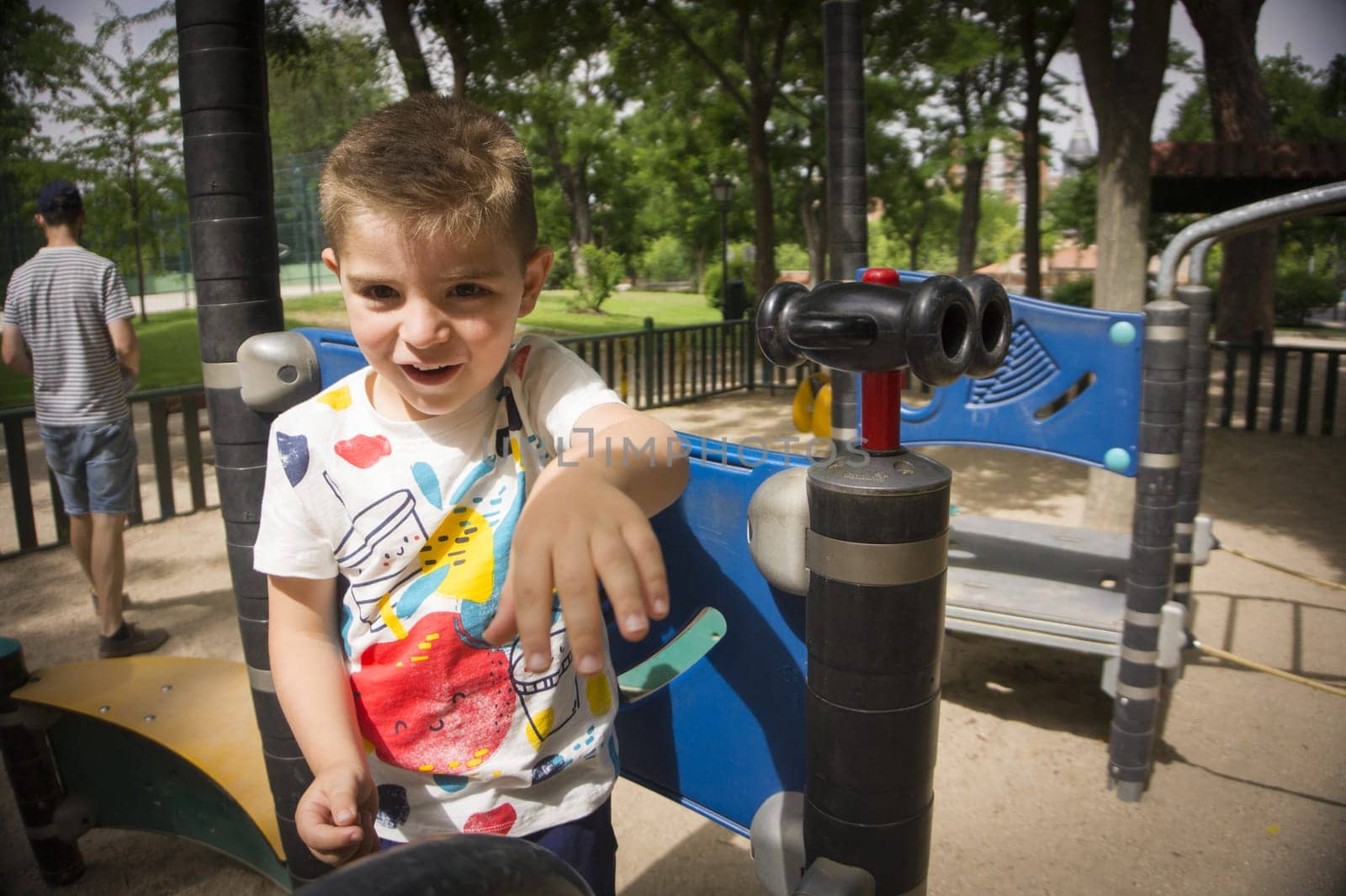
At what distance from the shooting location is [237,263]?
1.53 meters

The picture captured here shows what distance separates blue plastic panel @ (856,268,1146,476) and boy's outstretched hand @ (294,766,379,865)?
2.47 meters

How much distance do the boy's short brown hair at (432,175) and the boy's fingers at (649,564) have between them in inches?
22.0

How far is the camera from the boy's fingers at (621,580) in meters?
0.73

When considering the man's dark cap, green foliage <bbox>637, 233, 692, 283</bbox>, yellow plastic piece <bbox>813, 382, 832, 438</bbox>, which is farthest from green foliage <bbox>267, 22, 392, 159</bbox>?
green foliage <bbox>637, 233, 692, 283</bbox>

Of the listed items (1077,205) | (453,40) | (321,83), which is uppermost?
(321,83)

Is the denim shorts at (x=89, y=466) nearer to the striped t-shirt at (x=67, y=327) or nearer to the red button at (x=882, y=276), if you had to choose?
the striped t-shirt at (x=67, y=327)

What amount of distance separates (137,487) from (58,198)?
115 inches

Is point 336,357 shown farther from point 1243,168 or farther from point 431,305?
point 1243,168

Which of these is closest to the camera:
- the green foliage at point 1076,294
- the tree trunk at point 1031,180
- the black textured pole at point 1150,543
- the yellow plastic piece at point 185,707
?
the yellow plastic piece at point 185,707

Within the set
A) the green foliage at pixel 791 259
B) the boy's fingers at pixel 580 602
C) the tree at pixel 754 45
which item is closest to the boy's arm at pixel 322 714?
the boy's fingers at pixel 580 602

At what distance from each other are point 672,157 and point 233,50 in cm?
2369

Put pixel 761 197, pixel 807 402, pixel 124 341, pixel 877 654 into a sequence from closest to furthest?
1. pixel 877 654
2. pixel 124 341
3. pixel 807 402
4. pixel 761 197

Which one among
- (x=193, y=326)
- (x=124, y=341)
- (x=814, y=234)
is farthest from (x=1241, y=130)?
(x=193, y=326)

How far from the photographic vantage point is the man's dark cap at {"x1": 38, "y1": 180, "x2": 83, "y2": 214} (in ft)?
14.5
